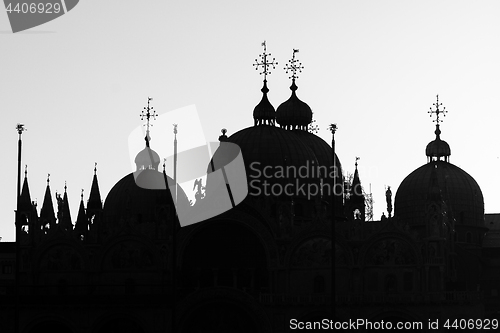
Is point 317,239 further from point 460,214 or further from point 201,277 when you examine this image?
point 460,214

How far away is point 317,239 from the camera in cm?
10431

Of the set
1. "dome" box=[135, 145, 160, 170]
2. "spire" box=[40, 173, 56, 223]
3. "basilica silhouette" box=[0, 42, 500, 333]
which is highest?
"dome" box=[135, 145, 160, 170]

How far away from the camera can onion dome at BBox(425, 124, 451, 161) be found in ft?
413

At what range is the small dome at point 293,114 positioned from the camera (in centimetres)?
12538

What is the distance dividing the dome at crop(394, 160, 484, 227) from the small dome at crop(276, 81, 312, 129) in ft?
33.3

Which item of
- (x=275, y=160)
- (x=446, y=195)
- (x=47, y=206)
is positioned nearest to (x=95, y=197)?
(x=47, y=206)

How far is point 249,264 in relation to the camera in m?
106

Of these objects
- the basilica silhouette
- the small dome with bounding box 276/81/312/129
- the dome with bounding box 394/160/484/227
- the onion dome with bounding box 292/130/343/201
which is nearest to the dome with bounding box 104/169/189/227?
the basilica silhouette

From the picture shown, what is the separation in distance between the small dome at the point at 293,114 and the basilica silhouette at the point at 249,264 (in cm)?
803

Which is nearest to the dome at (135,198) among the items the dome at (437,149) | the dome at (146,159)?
the dome at (146,159)

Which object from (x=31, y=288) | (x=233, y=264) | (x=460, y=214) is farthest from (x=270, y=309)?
(x=460, y=214)

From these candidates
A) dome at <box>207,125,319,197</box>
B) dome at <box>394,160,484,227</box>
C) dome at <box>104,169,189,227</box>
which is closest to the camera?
dome at <box>207,125,319,197</box>

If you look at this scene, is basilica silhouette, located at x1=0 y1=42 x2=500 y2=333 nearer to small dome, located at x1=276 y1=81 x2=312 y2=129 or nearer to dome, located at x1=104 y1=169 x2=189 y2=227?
dome, located at x1=104 y1=169 x2=189 y2=227

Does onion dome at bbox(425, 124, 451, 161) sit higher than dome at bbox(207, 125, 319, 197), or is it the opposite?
onion dome at bbox(425, 124, 451, 161)
